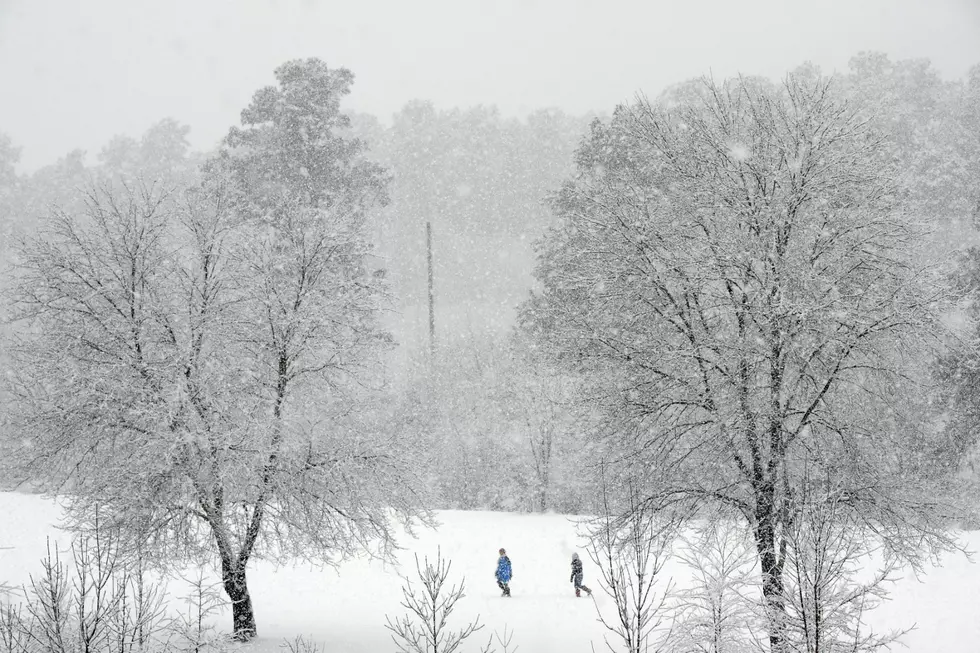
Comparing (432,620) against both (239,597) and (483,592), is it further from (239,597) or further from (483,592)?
(483,592)

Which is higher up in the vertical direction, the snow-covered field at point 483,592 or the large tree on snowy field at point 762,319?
the large tree on snowy field at point 762,319

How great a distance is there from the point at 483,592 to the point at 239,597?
20.4 feet

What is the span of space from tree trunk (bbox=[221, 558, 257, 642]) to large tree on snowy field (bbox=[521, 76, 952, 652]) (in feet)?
19.1

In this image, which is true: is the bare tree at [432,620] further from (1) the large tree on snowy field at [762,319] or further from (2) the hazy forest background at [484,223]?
(1) the large tree on snowy field at [762,319]

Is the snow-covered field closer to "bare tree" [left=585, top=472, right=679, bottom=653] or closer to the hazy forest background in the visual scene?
"bare tree" [left=585, top=472, right=679, bottom=653]

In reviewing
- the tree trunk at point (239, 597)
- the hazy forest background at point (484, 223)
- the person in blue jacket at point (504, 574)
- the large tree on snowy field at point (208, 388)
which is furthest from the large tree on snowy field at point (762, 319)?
the person in blue jacket at point (504, 574)

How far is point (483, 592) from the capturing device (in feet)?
55.8

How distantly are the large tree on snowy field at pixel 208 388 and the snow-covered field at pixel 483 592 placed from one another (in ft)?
6.18

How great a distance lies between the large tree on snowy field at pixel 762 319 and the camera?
392 inches

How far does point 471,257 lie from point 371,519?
49.8 metres

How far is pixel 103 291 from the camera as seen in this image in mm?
11242

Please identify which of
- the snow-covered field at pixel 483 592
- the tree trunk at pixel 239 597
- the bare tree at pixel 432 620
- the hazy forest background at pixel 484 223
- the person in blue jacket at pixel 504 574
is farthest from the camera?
the hazy forest background at pixel 484 223

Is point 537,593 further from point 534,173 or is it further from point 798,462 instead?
point 534,173

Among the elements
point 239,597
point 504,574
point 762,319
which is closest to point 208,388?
point 239,597
